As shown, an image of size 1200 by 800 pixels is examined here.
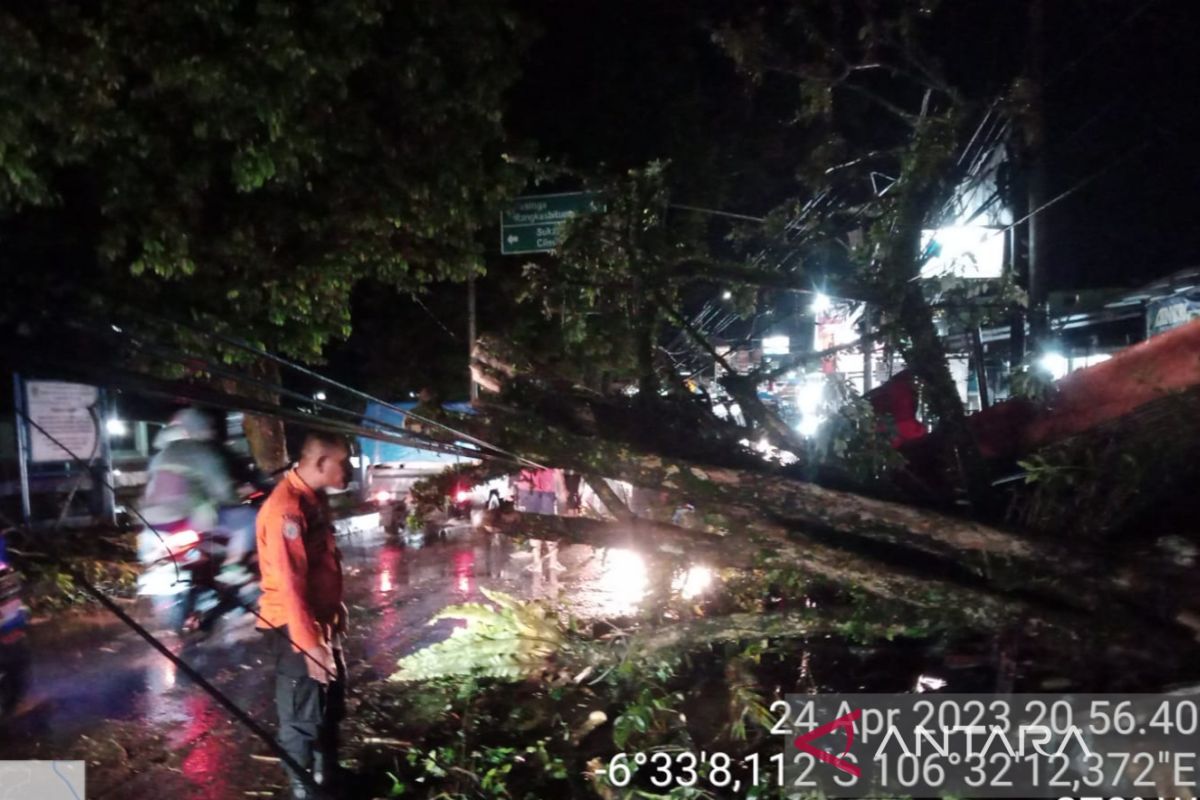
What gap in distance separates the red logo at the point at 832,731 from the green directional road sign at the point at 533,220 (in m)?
7.60

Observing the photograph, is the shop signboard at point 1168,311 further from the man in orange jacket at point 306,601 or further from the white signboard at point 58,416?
the white signboard at point 58,416

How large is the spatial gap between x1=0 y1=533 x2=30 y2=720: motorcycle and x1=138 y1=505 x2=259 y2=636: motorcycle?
145 cm

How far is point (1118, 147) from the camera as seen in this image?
33.4 feet

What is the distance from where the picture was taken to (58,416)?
10.5 meters

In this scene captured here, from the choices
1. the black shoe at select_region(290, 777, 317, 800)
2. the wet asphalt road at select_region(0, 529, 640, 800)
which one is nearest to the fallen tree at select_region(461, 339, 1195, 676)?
the black shoe at select_region(290, 777, 317, 800)

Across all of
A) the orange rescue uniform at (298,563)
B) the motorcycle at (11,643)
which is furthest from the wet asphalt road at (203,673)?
the orange rescue uniform at (298,563)

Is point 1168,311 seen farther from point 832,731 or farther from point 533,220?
point 832,731

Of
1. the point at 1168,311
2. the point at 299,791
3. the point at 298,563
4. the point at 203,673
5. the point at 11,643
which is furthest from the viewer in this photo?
the point at 1168,311

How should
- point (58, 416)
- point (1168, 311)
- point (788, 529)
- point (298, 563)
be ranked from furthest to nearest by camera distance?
point (58, 416) < point (1168, 311) < point (298, 563) < point (788, 529)

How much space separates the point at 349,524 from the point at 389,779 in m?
10.5

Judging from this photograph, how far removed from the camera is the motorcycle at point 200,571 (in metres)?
7.45

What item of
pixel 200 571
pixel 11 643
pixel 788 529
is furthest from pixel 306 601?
pixel 200 571

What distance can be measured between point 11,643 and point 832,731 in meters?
5.21

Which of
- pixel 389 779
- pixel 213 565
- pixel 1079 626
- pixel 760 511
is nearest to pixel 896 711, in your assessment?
pixel 1079 626
